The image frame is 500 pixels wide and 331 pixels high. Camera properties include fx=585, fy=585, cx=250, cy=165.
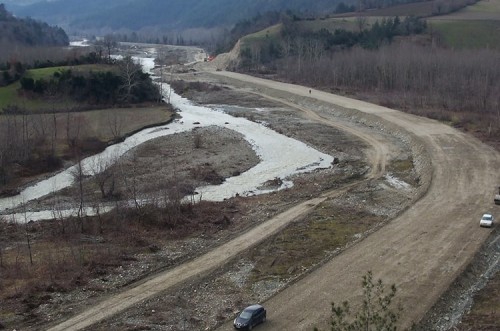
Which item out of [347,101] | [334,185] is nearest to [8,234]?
[334,185]

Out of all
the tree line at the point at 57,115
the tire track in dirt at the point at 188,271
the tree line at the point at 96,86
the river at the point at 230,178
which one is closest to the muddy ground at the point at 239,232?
the tire track in dirt at the point at 188,271

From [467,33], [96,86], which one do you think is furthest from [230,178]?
[467,33]

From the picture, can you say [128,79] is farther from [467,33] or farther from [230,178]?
[467,33]

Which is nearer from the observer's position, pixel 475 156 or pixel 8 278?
pixel 8 278

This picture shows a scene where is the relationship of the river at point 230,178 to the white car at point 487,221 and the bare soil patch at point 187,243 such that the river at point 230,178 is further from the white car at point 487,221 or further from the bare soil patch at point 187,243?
the white car at point 487,221

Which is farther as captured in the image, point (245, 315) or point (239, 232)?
point (239, 232)

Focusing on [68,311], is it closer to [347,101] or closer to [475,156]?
[475,156]
